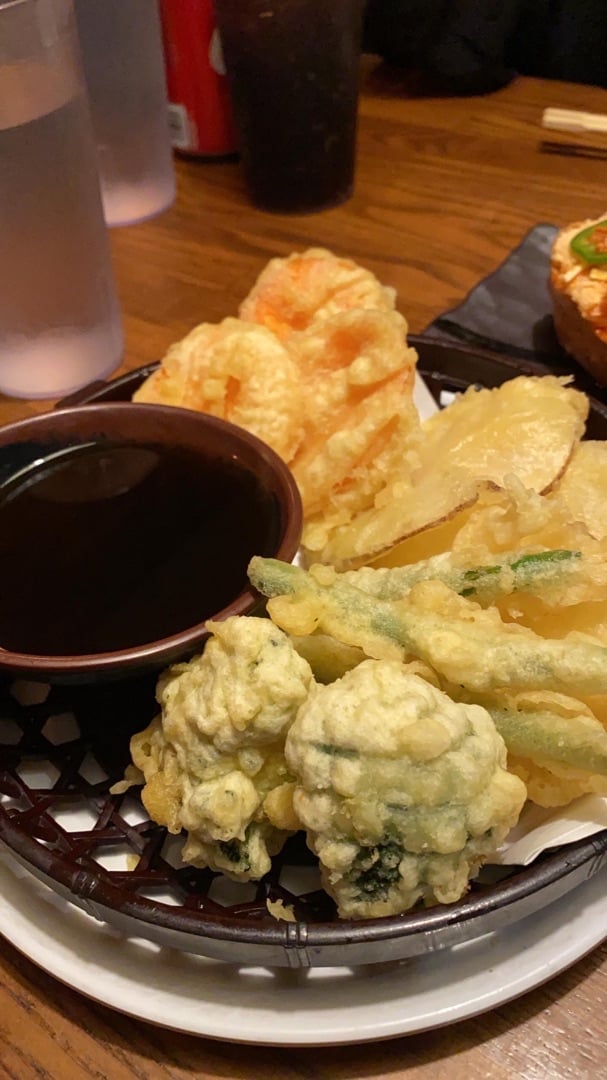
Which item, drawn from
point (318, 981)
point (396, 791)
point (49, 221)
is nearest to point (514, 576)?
point (396, 791)

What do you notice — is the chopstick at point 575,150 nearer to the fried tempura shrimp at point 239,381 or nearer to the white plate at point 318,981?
the fried tempura shrimp at point 239,381

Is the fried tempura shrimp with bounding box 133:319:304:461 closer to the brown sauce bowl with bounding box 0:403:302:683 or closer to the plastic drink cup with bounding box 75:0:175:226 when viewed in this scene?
the brown sauce bowl with bounding box 0:403:302:683

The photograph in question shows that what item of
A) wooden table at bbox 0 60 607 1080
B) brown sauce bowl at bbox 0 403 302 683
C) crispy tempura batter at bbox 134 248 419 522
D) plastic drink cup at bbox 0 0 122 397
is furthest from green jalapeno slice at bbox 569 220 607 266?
plastic drink cup at bbox 0 0 122 397

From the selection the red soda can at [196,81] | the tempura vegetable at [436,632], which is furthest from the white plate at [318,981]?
the red soda can at [196,81]

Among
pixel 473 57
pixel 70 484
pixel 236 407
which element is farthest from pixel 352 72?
pixel 70 484

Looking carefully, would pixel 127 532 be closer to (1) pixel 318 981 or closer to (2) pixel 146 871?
(2) pixel 146 871
